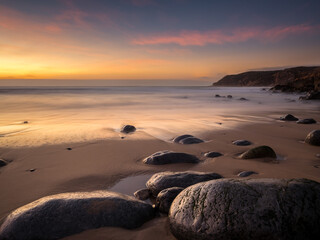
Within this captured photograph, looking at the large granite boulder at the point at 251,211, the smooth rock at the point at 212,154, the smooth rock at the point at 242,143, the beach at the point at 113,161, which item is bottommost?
the beach at the point at 113,161

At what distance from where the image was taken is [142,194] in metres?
3.29

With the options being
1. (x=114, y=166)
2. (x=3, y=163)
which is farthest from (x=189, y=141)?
(x=3, y=163)

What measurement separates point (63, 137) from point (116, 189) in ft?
12.7

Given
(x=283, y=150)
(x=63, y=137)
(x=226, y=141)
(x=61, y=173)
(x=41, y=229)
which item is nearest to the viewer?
(x=41, y=229)

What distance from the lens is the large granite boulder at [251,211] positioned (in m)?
1.96

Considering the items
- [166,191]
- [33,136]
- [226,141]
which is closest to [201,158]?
[226,141]

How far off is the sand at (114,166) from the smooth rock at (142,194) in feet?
1.89

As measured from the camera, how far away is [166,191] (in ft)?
9.48

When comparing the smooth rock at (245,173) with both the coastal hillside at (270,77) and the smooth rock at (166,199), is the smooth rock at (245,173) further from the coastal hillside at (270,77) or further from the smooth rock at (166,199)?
the coastal hillside at (270,77)

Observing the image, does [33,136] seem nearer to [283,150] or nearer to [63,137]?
[63,137]

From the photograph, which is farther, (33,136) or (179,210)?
(33,136)

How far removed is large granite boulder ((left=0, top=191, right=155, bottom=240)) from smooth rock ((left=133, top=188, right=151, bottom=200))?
0.46 metres

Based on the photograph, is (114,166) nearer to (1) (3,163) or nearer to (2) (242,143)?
(1) (3,163)

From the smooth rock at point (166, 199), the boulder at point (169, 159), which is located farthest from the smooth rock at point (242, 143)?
the smooth rock at point (166, 199)
